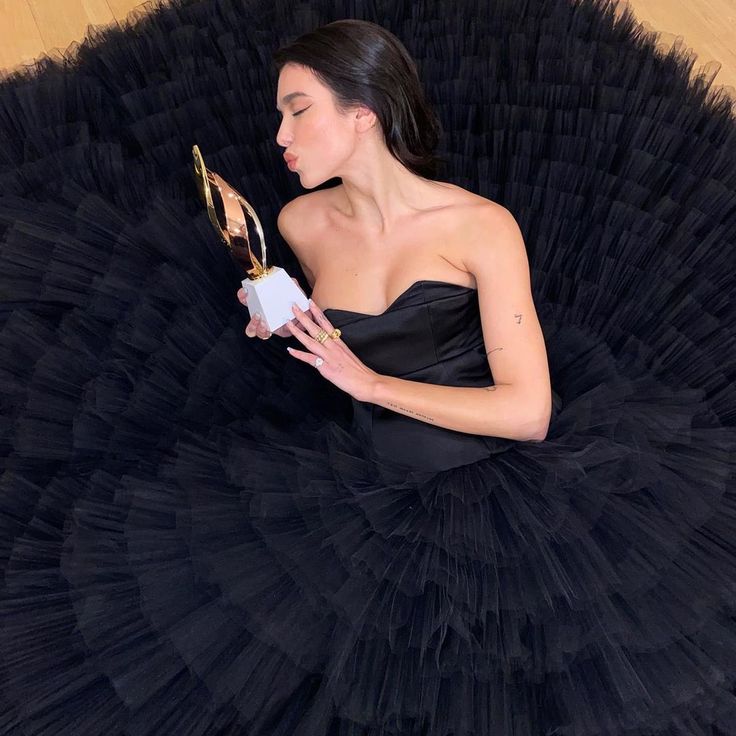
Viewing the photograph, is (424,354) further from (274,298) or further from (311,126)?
(311,126)

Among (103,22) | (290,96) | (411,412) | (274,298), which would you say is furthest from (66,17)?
(411,412)

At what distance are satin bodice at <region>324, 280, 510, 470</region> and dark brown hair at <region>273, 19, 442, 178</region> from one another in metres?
Answer: 0.25

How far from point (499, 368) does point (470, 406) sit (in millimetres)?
75

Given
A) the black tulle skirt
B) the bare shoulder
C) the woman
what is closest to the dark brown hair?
the woman

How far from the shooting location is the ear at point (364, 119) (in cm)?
111

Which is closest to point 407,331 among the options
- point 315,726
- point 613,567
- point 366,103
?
point 366,103

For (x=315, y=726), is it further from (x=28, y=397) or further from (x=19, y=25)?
(x=19, y=25)

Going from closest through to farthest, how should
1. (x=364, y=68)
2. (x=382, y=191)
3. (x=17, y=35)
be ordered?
1. (x=364, y=68)
2. (x=382, y=191)
3. (x=17, y=35)

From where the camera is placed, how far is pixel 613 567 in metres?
1.10

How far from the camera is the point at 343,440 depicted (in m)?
1.29

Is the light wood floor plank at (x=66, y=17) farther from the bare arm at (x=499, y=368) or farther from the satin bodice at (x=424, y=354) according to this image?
the bare arm at (x=499, y=368)

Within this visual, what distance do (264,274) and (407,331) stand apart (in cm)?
25

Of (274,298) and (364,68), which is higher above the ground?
(364,68)

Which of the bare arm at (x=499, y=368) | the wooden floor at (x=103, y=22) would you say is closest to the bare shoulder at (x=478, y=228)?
the bare arm at (x=499, y=368)
